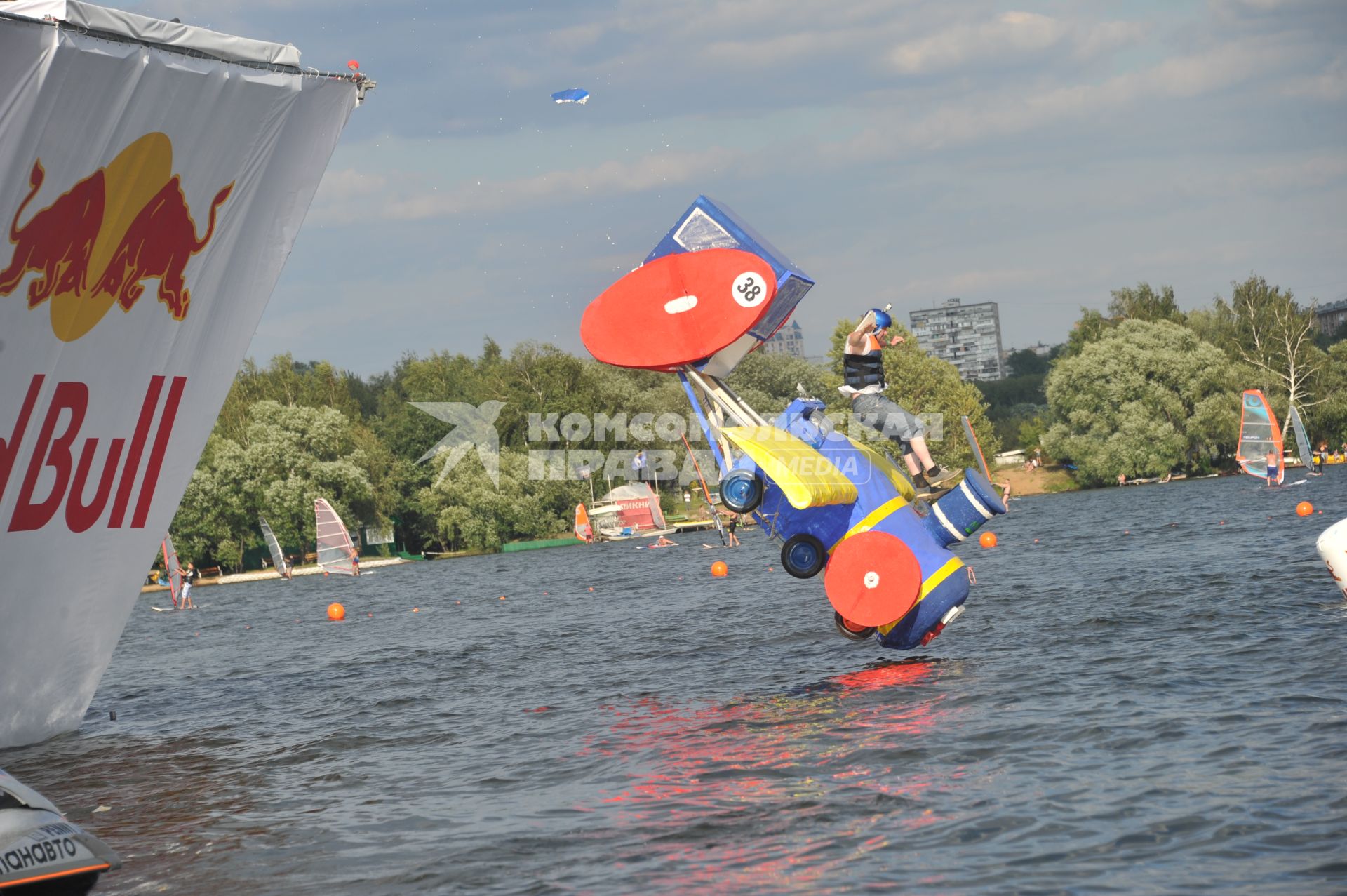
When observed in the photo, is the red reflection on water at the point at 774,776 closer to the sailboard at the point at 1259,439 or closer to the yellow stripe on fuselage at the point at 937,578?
the yellow stripe on fuselage at the point at 937,578

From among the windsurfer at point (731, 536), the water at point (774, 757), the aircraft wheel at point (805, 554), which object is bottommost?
the windsurfer at point (731, 536)

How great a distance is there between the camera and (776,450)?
583 inches

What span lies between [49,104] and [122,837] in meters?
6.66

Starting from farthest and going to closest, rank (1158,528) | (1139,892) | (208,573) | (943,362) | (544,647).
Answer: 1. (943,362)
2. (208,573)
3. (1158,528)
4. (544,647)
5. (1139,892)

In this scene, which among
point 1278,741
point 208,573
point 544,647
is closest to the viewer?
point 1278,741

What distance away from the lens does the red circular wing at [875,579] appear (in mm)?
15086

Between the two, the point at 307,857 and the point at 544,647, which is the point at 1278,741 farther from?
the point at 544,647

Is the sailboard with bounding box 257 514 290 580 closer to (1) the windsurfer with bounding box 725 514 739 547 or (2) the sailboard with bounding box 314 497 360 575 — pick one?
(2) the sailboard with bounding box 314 497 360 575

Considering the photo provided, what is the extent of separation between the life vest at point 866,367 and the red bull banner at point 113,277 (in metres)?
6.61

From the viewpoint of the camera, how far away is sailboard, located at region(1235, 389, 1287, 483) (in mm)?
58503

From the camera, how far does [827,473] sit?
1498 cm

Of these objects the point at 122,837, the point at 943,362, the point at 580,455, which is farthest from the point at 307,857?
the point at 943,362

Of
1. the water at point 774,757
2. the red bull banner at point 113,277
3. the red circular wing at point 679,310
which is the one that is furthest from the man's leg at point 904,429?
the red bull banner at point 113,277

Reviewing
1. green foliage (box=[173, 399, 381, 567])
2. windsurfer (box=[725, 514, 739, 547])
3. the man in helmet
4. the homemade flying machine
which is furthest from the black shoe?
green foliage (box=[173, 399, 381, 567])
